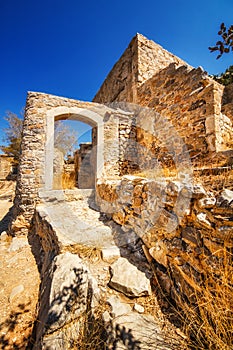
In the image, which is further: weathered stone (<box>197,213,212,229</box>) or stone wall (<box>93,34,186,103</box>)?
stone wall (<box>93,34,186,103</box>)

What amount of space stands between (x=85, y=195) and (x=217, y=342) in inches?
161

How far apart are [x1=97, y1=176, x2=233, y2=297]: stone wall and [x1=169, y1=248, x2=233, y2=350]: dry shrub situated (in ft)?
0.19

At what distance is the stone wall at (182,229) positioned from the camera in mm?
1261

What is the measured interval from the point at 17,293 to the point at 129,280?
6.36 feet

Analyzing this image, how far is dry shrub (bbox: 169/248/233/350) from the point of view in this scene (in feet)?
3.35

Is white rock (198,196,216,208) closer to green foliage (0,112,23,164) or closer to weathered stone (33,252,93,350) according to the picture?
weathered stone (33,252,93,350)

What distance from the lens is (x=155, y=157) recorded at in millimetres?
5113

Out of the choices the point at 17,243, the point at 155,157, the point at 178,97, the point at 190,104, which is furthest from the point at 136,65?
the point at 17,243

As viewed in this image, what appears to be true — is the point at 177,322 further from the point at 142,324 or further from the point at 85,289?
the point at 85,289

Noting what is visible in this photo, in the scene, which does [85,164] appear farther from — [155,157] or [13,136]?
[13,136]

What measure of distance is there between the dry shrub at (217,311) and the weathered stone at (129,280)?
0.56 m

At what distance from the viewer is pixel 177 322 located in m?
1.41

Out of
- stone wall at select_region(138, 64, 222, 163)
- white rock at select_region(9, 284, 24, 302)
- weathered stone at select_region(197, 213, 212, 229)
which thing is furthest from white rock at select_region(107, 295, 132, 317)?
stone wall at select_region(138, 64, 222, 163)

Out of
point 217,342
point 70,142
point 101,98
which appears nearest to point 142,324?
point 217,342
